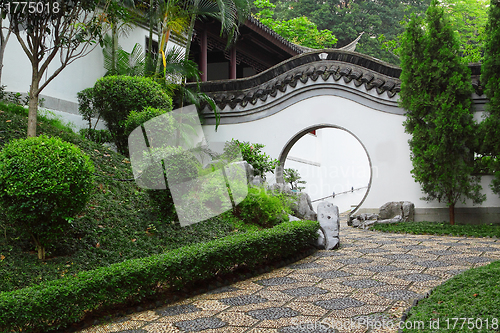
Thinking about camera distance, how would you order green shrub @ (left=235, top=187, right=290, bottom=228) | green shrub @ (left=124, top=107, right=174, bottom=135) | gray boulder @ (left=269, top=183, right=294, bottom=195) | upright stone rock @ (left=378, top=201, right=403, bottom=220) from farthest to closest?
upright stone rock @ (left=378, top=201, right=403, bottom=220), gray boulder @ (left=269, top=183, right=294, bottom=195), green shrub @ (left=235, top=187, right=290, bottom=228), green shrub @ (left=124, top=107, right=174, bottom=135)

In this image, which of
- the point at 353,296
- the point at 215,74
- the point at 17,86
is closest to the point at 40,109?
the point at 17,86

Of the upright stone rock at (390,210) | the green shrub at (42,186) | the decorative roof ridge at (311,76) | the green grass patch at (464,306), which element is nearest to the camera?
the green grass patch at (464,306)

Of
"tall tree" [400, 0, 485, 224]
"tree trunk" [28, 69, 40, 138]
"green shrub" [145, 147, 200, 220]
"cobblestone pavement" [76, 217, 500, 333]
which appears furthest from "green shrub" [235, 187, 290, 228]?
"tall tree" [400, 0, 485, 224]

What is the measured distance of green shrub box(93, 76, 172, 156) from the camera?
25.8 ft

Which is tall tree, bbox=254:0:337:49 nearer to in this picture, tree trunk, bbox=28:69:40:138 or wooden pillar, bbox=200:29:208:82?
wooden pillar, bbox=200:29:208:82

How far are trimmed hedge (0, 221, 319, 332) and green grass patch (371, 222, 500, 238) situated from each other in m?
4.08

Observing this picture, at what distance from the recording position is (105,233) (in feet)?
16.9

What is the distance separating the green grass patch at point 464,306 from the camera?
2771 millimetres

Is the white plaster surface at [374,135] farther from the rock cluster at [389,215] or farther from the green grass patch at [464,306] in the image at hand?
the green grass patch at [464,306]

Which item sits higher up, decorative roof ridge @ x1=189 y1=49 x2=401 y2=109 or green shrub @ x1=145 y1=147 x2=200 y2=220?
decorative roof ridge @ x1=189 y1=49 x2=401 y2=109

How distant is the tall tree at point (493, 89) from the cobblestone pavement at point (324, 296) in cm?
288

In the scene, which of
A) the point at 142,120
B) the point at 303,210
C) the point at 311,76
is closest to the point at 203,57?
the point at 311,76

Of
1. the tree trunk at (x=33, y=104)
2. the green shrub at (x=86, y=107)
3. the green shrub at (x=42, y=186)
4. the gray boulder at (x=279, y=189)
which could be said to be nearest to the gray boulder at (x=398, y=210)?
the gray boulder at (x=279, y=189)

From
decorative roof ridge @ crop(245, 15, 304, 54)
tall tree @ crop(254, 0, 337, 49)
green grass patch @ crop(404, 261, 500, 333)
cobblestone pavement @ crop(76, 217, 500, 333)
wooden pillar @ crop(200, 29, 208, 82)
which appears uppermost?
tall tree @ crop(254, 0, 337, 49)
